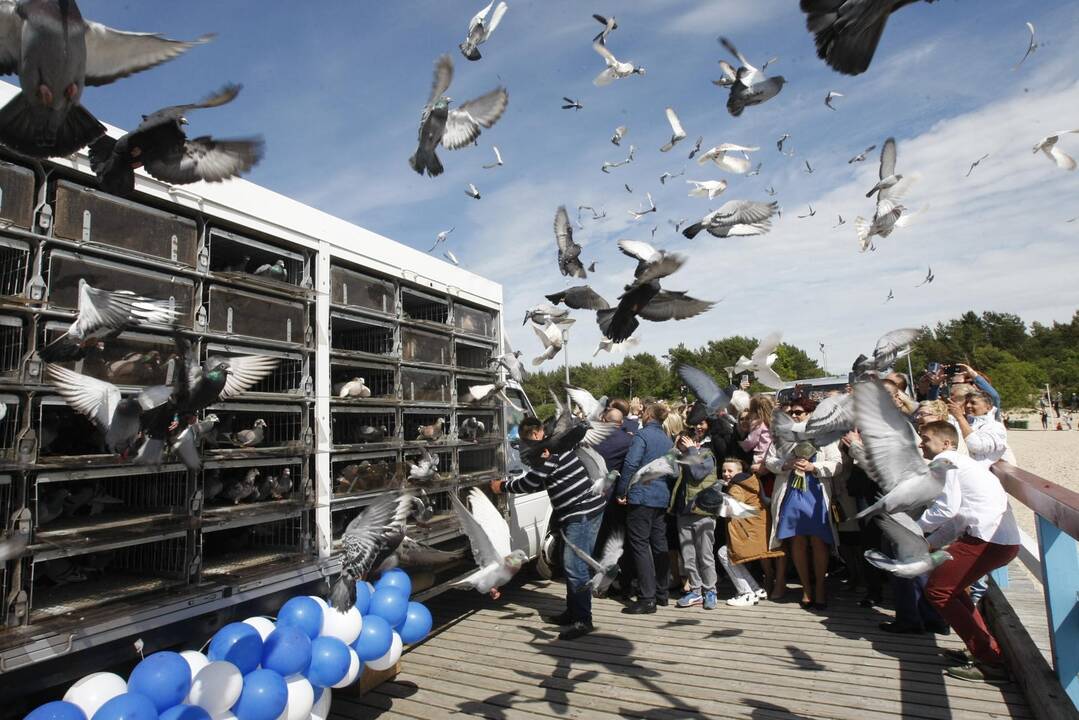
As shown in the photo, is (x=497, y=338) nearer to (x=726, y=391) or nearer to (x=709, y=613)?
(x=726, y=391)

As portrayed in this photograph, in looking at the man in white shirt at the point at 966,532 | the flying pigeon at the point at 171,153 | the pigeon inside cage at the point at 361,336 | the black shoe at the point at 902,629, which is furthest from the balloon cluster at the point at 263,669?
the black shoe at the point at 902,629

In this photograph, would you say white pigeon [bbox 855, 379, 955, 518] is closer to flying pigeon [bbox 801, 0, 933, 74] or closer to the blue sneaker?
flying pigeon [bbox 801, 0, 933, 74]

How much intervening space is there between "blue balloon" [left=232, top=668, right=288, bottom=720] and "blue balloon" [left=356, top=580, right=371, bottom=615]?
3.34 ft

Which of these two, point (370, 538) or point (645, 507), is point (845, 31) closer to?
point (370, 538)

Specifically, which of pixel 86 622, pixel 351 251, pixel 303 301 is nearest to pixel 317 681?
pixel 86 622

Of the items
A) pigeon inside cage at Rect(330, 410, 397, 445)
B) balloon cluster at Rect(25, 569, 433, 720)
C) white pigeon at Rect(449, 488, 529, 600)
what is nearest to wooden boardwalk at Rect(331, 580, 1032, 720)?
balloon cluster at Rect(25, 569, 433, 720)

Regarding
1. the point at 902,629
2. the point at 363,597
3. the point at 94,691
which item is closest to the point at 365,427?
the point at 363,597

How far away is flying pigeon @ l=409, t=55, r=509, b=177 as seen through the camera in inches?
160

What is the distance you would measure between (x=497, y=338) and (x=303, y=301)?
266 centimetres

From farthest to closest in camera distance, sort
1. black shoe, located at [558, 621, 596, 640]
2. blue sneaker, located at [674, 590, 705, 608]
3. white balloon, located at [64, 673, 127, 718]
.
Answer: blue sneaker, located at [674, 590, 705, 608] → black shoe, located at [558, 621, 596, 640] → white balloon, located at [64, 673, 127, 718]

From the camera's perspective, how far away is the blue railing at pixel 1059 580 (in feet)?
11.2

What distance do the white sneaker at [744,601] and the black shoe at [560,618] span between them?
5.76ft

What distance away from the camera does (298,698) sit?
3.49m

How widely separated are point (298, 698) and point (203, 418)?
1.77 meters
